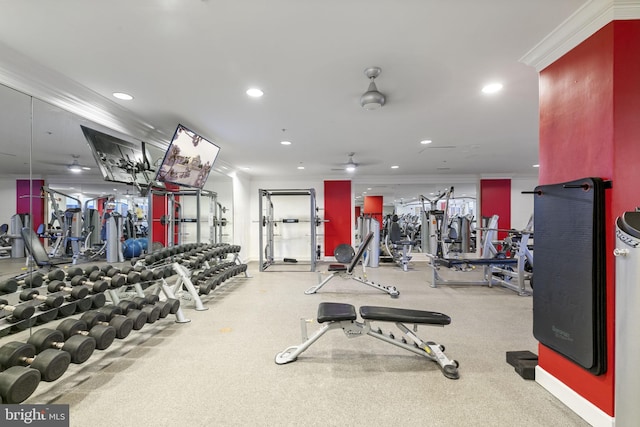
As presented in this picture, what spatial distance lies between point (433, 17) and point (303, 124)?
200 centimetres

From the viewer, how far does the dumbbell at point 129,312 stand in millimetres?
2109

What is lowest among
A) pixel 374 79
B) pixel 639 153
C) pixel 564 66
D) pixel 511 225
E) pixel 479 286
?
pixel 479 286

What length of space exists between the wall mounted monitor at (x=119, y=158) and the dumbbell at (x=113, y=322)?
4.85 ft

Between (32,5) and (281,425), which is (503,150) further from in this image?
(32,5)

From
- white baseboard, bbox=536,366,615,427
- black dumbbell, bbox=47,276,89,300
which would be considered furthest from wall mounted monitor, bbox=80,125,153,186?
white baseboard, bbox=536,366,615,427

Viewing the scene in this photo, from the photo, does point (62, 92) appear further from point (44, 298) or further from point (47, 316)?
point (47, 316)

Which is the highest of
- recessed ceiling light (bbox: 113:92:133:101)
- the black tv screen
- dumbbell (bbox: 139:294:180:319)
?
recessed ceiling light (bbox: 113:92:133:101)

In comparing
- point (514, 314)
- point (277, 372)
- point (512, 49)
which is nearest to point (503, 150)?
point (514, 314)

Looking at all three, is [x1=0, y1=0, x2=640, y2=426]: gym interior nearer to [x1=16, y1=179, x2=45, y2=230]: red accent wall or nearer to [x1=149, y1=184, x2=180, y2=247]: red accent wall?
[x1=16, y1=179, x2=45, y2=230]: red accent wall

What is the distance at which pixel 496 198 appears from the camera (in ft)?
23.9

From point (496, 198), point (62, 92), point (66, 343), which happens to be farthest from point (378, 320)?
point (496, 198)

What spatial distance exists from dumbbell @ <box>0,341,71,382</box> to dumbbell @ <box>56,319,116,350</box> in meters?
0.24

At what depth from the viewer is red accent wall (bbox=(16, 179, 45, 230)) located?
213 cm

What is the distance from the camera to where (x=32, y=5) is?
1499 millimetres
